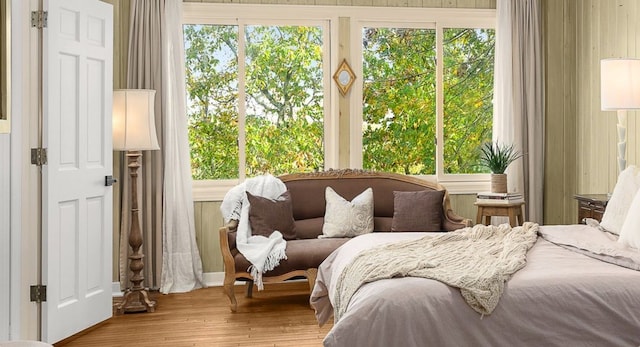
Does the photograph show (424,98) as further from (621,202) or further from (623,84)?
(621,202)

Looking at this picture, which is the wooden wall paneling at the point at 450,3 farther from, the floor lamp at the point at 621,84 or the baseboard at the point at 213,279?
the baseboard at the point at 213,279

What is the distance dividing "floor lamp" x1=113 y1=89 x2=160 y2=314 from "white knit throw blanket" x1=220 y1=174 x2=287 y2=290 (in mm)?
729

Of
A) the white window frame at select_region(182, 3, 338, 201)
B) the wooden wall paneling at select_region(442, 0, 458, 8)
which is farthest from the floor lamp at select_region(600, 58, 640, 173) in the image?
the white window frame at select_region(182, 3, 338, 201)

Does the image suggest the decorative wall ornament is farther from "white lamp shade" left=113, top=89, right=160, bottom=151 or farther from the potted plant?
"white lamp shade" left=113, top=89, right=160, bottom=151

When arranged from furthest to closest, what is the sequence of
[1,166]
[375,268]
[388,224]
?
1. [388,224]
2. [1,166]
3. [375,268]

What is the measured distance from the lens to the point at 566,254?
11.3ft

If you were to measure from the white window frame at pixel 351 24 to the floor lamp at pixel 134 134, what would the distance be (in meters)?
0.94

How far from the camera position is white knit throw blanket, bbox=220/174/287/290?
504 centimetres

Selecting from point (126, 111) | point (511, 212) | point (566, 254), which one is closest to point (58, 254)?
point (126, 111)

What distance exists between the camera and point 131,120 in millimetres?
5180

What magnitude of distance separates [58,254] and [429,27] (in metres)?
3.78

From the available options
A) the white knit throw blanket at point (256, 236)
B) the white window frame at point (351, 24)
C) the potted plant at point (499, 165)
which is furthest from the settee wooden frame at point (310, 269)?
the potted plant at point (499, 165)

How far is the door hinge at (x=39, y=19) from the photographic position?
4043mm

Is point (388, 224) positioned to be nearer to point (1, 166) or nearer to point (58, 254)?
point (58, 254)
